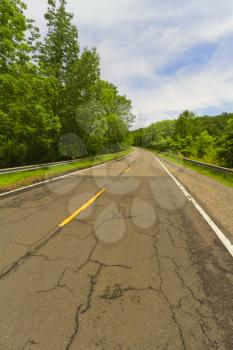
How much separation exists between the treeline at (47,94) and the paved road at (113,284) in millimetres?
16735

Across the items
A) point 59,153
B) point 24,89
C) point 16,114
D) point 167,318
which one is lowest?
point 59,153

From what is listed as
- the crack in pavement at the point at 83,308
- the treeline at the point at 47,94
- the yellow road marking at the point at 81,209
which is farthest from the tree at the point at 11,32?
the crack in pavement at the point at 83,308

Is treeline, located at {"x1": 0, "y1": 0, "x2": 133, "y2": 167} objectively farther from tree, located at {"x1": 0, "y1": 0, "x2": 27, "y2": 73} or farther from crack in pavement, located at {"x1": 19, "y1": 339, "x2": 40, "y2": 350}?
crack in pavement, located at {"x1": 19, "y1": 339, "x2": 40, "y2": 350}

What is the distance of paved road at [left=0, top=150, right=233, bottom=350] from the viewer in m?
2.43

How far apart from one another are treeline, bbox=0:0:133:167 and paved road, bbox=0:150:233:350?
54.9 ft

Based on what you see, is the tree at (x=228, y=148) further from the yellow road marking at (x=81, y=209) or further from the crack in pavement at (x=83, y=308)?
the crack in pavement at (x=83, y=308)

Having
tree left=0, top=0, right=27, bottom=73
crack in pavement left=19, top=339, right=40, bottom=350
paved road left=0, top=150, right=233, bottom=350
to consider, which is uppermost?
tree left=0, top=0, right=27, bottom=73

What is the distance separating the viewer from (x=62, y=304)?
2.89m

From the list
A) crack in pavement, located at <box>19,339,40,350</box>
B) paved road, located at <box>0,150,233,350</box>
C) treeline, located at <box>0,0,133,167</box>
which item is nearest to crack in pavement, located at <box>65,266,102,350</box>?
paved road, located at <box>0,150,233,350</box>

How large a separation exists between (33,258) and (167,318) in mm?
2500

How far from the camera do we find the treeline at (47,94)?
60.1 ft

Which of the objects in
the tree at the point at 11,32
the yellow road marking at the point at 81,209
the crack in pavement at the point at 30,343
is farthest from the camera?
the tree at the point at 11,32

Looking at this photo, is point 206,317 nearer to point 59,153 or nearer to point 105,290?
point 105,290

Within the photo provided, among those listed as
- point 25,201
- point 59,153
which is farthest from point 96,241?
point 59,153
